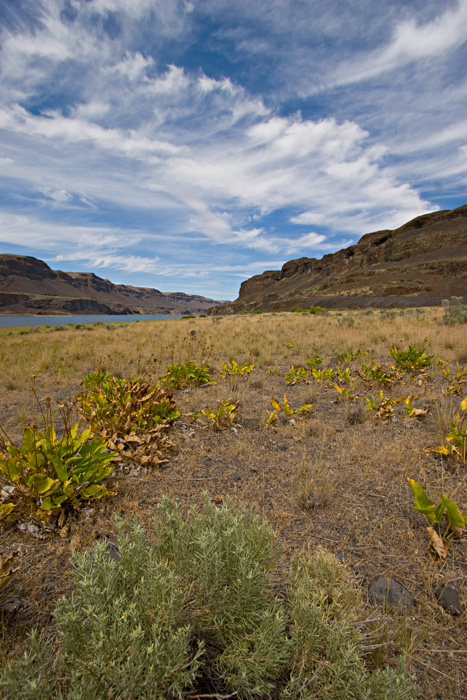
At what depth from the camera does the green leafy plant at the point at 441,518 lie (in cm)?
200

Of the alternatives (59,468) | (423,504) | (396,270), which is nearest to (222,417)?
(59,468)

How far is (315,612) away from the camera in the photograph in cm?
127

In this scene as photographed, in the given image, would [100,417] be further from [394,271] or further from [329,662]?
[394,271]

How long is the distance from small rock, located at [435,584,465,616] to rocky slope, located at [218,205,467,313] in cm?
3930

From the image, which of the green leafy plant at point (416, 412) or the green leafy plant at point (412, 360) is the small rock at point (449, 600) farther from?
the green leafy plant at point (412, 360)

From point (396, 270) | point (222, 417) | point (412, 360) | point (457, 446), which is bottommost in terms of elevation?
point (222, 417)

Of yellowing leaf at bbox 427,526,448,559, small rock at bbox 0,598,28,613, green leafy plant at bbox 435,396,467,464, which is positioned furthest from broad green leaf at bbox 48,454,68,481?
green leafy plant at bbox 435,396,467,464

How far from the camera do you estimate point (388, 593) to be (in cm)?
175

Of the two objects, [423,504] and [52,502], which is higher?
[423,504]

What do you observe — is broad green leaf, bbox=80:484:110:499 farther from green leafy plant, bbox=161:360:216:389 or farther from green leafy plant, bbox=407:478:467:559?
green leafy plant, bbox=161:360:216:389

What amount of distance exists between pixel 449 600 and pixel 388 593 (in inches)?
12.8

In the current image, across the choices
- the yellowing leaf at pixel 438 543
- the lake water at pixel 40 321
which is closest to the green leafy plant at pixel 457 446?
the yellowing leaf at pixel 438 543

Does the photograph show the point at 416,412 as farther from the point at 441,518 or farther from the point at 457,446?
the point at 441,518

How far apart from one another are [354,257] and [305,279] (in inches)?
831
